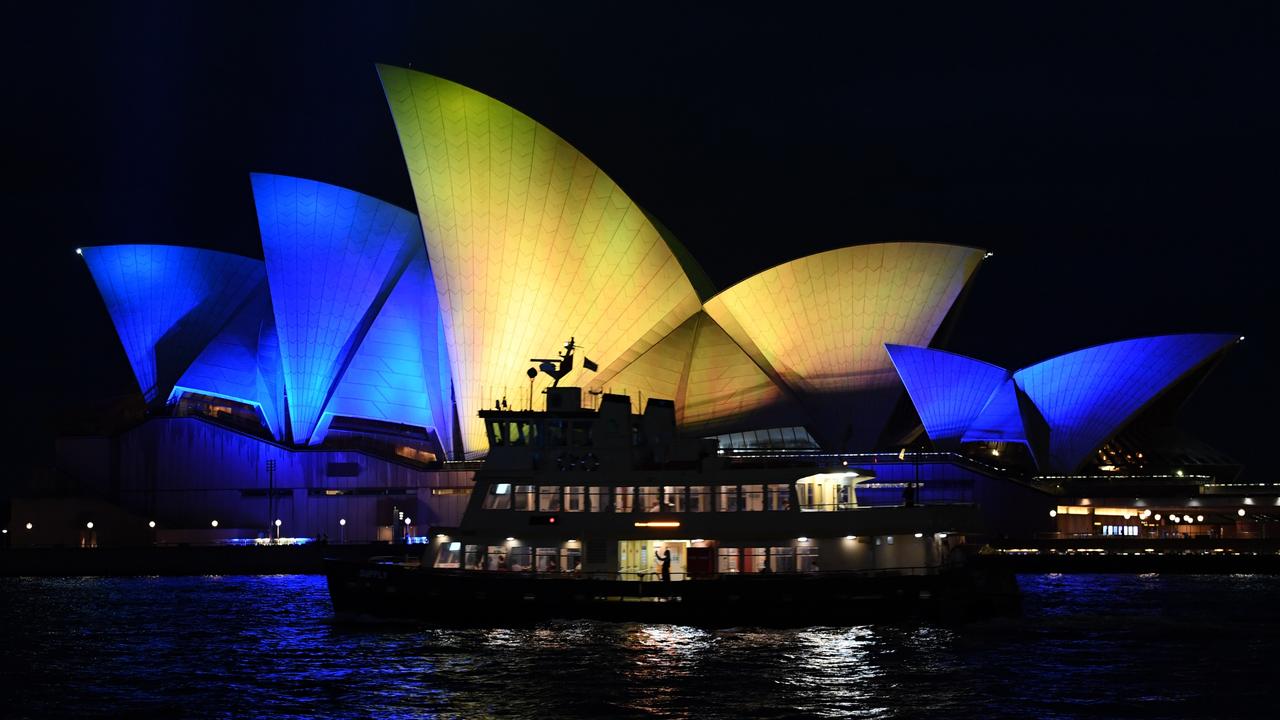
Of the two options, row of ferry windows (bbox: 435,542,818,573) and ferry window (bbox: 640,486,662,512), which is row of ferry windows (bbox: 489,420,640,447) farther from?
row of ferry windows (bbox: 435,542,818,573)

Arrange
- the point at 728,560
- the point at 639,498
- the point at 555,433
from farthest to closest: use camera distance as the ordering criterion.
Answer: the point at 555,433 < the point at 639,498 < the point at 728,560

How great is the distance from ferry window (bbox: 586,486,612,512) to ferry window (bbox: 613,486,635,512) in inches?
10.0

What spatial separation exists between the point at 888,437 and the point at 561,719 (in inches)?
1843

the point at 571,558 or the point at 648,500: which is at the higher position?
the point at 648,500

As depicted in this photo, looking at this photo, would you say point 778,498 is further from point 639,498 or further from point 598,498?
point 598,498

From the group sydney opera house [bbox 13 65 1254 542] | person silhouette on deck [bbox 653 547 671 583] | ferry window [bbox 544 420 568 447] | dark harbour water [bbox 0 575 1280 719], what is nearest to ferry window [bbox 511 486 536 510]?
ferry window [bbox 544 420 568 447]

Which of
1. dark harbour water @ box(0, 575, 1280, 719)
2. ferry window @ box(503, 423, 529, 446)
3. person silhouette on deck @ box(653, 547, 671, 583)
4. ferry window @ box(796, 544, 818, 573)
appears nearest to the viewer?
dark harbour water @ box(0, 575, 1280, 719)

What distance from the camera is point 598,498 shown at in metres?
35.9

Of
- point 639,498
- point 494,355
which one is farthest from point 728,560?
point 494,355

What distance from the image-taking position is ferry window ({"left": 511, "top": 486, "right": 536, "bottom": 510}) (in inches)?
1414

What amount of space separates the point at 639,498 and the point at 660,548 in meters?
1.38

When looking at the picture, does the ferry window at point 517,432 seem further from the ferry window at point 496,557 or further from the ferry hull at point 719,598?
the ferry hull at point 719,598

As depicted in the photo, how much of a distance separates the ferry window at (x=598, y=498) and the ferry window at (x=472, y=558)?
3.07 meters

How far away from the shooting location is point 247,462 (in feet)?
220
